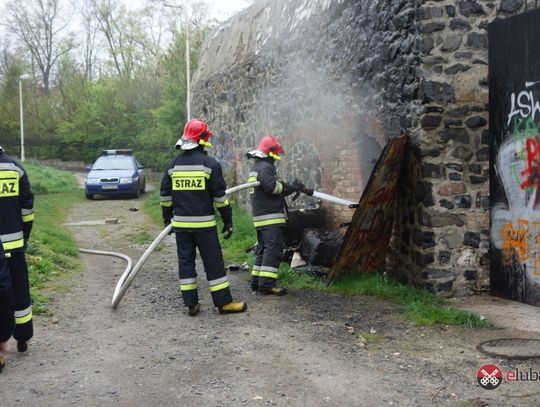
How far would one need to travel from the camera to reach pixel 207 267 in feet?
21.8

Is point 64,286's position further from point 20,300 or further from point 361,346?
point 361,346

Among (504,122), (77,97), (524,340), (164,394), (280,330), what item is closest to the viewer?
(164,394)

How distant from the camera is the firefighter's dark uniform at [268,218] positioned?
24.3ft

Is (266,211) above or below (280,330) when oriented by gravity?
above

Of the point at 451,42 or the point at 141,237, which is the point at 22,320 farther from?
the point at 141,237

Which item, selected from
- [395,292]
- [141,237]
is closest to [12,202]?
[395,292]

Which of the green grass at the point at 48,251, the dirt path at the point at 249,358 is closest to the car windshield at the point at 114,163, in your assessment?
the green grass at the point at 48,251

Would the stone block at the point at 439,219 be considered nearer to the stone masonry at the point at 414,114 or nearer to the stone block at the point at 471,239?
the stone masonry at the point at 414,114

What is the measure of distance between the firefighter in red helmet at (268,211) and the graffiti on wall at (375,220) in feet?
2.35

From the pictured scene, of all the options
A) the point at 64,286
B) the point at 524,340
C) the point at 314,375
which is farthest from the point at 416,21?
the point at 64,286

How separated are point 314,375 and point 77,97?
3875cm

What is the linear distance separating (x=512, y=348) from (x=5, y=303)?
409cm

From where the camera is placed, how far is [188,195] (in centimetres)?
657

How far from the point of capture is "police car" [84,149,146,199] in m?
19.6
